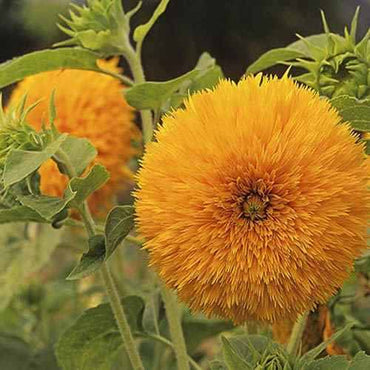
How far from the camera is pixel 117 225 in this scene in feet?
1.78

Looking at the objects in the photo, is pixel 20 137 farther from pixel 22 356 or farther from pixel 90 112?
pixel 22 356

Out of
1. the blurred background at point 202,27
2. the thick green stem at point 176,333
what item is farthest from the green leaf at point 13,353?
the blurred background at point 202,27

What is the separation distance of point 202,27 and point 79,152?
5.10 ft

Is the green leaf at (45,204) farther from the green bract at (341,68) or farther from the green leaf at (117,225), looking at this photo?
the green bract at (341,68)

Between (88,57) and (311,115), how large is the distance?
0.76 feet

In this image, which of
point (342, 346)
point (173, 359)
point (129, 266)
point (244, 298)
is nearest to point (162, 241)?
point (244, 298)

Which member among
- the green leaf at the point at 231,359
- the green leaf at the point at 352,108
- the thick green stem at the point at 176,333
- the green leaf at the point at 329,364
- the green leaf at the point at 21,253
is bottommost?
the green leaf at the point at 21,253

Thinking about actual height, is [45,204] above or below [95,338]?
above

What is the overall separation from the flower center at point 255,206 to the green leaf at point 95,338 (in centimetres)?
24

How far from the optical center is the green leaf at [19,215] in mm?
571

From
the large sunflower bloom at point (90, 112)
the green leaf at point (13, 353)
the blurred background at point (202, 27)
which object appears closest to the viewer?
the large sunflower bloom at point (90, 112)

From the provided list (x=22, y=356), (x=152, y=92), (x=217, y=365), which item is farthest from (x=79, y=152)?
(x=22, y=356)

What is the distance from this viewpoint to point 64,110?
0.88 meters

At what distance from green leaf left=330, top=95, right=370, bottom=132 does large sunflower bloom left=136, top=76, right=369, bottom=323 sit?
0.04 meters
